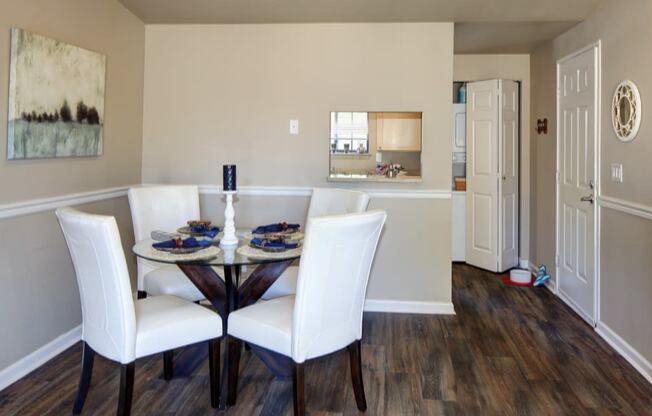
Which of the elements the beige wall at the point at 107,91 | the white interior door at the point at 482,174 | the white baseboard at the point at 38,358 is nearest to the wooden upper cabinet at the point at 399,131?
the white interior door at the point at 482,174

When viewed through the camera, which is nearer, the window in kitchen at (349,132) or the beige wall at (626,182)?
the beige wall at (626,182)

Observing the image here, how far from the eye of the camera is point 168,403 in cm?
219

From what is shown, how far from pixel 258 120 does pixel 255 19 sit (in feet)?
2.45

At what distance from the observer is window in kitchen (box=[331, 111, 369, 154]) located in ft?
11.6

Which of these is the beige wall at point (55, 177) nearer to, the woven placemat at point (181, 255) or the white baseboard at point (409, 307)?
the woven placemat at point (181, 255)

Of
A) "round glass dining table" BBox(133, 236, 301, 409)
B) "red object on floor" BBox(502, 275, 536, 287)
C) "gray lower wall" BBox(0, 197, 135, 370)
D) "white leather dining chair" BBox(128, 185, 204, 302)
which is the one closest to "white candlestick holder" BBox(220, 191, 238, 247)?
"round glass dining table" BBox(133, 236, 301, 409)

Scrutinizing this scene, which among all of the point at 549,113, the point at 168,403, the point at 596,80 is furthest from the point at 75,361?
the point at 549,113

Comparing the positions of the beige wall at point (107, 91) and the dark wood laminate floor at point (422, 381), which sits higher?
the beige wall at point (107, 91)

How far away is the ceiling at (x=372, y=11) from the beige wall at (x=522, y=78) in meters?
1.04

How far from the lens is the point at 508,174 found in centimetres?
472

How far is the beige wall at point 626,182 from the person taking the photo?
101 inches

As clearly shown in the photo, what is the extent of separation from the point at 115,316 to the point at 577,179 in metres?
3.36

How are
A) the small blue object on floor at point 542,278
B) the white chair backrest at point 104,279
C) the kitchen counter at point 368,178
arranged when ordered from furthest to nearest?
the small blue object on floor at point 542,278 < the kitchen counter at point 368,178 < the white chair backrest at point 104,279

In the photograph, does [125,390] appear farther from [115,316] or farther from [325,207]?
[325,207]
